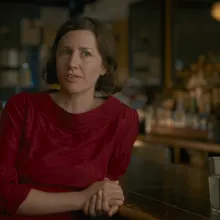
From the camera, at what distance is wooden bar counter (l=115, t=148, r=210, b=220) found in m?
1.11

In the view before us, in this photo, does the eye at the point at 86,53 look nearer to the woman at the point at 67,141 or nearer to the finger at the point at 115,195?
the woman at the point at 67,141

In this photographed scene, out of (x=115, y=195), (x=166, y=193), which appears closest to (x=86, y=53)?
(x=115, y=195)

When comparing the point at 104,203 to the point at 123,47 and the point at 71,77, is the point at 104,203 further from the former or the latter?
the point at 123,47

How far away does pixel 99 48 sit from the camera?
1069 mm

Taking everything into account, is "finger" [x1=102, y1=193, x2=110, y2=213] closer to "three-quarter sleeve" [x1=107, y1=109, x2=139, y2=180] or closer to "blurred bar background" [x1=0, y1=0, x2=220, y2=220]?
"three-quarter sleeve" [x1=107, y1=109, x2=139, y2=180]

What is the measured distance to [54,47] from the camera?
3.58 ft

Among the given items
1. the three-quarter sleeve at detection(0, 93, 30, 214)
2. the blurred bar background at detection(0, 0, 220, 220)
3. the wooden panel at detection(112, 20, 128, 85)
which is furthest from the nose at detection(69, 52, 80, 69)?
the wooden panel at detection(112, 20, 128, 85)

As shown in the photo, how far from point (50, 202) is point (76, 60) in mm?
274

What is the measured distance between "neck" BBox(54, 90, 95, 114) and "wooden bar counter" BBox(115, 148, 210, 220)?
251 mm

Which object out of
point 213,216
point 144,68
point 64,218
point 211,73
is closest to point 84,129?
point 64,218

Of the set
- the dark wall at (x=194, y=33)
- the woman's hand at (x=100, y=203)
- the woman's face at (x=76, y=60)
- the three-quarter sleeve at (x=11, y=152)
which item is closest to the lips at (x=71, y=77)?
the woman's face at (x=76, y=60)

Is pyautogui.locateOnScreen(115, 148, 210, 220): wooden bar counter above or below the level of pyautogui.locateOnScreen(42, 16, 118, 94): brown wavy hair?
below

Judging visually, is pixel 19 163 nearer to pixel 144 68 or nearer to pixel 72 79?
pixel 72 79

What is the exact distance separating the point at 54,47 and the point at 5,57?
551 cm
